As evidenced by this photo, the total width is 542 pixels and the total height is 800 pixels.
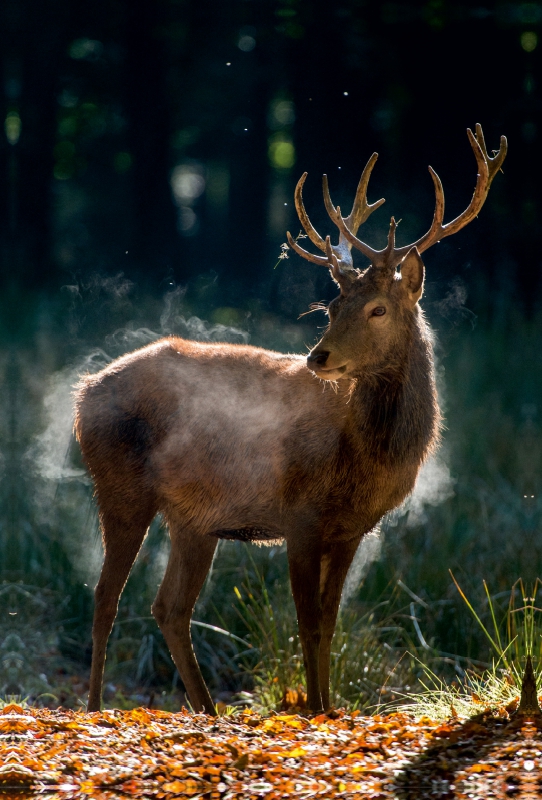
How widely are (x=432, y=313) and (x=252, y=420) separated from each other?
13.2ft

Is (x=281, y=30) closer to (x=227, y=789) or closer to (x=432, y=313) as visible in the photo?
(x=432, y=313)

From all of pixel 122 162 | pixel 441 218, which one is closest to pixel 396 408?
pixel 441 218

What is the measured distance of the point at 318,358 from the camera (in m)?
4.64

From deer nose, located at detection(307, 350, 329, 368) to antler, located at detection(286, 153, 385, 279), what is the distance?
0.51 m

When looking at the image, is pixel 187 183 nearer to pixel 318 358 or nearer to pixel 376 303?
pixel 376 303

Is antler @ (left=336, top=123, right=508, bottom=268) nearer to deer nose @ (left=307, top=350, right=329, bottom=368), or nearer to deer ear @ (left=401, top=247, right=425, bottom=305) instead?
deer ear @ (left=401, top=247, right=425, bottom=305)

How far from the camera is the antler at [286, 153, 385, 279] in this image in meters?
4.94

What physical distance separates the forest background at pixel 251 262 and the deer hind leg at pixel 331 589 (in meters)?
0.64

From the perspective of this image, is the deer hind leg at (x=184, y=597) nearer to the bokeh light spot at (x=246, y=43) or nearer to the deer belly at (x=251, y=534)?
the deer belly at (x=251, y=534)

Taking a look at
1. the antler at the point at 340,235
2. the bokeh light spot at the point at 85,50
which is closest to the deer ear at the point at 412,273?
the antler at the point at 340,235

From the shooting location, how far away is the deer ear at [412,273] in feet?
16.0

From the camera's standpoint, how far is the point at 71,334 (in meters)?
8.98

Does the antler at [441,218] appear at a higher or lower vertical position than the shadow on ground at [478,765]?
higher

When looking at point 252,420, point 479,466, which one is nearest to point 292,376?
point 252,420
